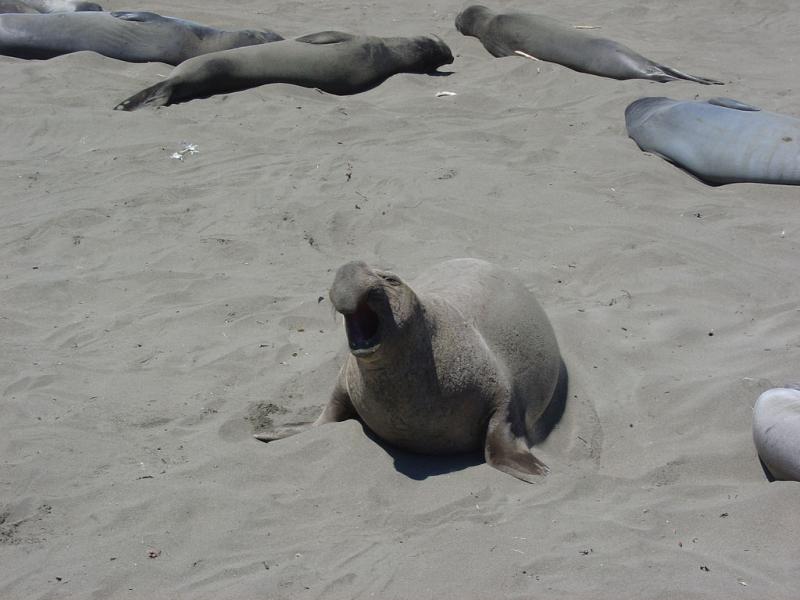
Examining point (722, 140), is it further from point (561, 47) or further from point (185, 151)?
point (185, 151)

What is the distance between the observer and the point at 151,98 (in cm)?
806

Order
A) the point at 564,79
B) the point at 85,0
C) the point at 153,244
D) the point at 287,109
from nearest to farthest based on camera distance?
the point at 153,244 < the point at 287,109 < the point at 564,79 < the point at 85,0

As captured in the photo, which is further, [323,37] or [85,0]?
[85,0]

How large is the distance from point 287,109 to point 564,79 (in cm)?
250

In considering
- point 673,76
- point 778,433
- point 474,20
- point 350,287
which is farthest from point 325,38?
point 778,433

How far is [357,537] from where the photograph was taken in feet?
10.7

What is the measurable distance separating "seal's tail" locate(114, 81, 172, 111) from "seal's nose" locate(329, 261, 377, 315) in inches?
199

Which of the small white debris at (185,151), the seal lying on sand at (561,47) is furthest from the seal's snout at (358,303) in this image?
the seal lying on sand at (561,47)

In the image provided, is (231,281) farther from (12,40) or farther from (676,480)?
(12,40)

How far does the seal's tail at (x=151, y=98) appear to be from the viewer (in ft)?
25.9

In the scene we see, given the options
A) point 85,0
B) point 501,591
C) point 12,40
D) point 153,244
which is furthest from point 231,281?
point 85,0

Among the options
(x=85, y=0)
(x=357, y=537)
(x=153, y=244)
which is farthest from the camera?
(x=85, y=0)

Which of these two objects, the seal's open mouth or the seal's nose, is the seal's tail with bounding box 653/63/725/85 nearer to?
the seal's open mouth

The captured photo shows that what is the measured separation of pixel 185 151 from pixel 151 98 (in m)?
1.26
